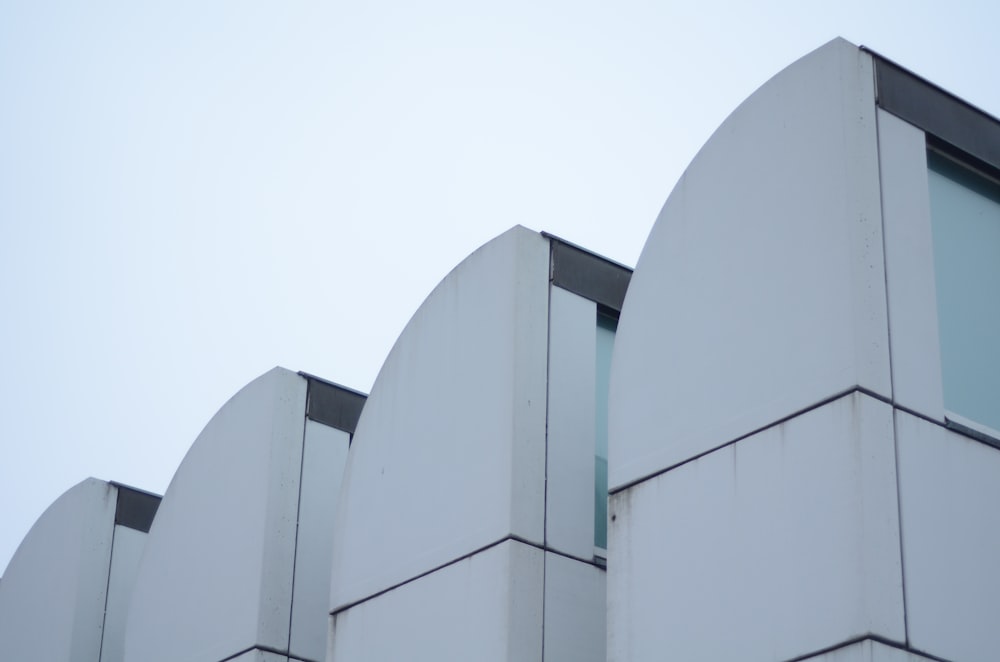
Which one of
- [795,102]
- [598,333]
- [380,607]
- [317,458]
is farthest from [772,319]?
[317,458]

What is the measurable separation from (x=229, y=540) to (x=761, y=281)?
27.9 feet

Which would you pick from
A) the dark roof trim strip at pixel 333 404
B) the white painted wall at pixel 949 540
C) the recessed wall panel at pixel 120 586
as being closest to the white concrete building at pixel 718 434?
the white painted wall at pixel 949 540

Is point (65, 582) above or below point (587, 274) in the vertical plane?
below

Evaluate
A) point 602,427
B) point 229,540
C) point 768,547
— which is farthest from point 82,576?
point 768,547

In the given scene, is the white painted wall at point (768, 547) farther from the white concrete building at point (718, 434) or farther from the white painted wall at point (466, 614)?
the white painted wall at point (466, 614)

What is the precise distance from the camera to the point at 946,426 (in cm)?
1164

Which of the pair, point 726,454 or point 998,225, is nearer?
point 726,454

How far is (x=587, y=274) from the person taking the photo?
16172mm

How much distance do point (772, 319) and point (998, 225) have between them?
8.00 feet

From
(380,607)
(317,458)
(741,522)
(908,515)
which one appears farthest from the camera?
(317,458)

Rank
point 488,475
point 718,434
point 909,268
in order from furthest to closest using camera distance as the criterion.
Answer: point 488,475, point 718,434, point 909,268

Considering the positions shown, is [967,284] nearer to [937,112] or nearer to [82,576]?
[937,112]

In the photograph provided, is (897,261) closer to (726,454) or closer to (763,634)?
(726,454)

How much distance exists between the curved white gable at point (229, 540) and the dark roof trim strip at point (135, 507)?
2479 millimetres
